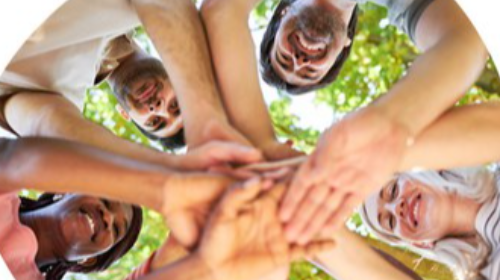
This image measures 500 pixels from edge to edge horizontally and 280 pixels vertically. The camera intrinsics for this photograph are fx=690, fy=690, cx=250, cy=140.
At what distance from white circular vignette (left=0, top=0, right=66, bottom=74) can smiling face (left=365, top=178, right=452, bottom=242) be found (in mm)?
338

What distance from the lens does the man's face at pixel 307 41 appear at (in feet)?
2.04

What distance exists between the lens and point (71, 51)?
Result: 2.05 feet

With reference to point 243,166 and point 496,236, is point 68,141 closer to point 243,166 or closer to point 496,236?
point 243,166

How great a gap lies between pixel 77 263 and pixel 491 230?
417mm

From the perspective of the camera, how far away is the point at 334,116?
24.5 inches

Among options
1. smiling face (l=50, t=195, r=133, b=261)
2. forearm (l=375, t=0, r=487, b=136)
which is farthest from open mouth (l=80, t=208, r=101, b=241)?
forearm (l=375, t=0, r=487, b=136)

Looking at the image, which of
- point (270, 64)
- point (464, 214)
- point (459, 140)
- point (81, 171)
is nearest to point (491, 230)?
point (464, 214)

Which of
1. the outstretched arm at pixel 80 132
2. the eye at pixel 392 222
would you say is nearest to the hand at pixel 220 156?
the outstretched arm at pixel 80 132

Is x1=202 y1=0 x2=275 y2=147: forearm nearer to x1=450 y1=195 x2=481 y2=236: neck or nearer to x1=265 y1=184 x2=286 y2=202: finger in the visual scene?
x1=265 y1=184 x2=286 y2=202: finger

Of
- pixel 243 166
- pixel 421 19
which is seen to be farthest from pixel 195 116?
pixel 421 19

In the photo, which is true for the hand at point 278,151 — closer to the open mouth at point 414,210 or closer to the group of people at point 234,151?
the group of people at point 234,151

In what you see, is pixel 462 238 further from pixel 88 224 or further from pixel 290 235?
pixel 88 224

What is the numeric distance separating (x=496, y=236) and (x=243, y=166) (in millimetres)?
274

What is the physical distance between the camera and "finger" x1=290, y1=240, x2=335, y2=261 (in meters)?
0.52
